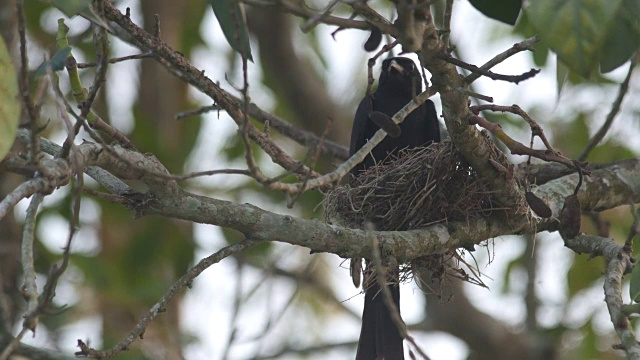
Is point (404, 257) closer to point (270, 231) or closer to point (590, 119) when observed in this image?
point (270, 231)

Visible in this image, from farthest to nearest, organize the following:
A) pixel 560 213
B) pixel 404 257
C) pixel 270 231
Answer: pixel 560 213 < pixel 404 257 < pixel 270 231

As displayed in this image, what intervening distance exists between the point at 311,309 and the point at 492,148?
16.2 ft

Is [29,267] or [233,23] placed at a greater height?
[233,23]

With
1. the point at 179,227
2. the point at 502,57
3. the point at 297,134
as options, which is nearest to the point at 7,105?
the point at 502,57

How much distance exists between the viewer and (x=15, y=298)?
469 cm

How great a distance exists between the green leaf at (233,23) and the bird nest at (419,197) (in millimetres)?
1299

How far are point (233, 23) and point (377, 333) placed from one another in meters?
2.07

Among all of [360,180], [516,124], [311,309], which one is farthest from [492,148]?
[311,309]

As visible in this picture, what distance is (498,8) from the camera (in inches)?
78.2

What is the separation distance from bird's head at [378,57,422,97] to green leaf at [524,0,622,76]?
9.67 feet

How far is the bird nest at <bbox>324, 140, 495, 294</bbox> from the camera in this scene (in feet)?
10.3

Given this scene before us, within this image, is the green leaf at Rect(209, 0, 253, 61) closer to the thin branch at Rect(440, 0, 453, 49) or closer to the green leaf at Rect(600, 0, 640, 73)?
the thin branch at Rect(440, 0, 453, 49)

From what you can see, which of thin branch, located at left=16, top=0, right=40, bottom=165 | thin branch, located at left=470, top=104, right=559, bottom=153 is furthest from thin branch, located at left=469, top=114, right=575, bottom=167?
thin branch, located at left=16, top=0, right=40, bottom=165

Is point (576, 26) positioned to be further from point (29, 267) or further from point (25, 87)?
point (29, 267)
